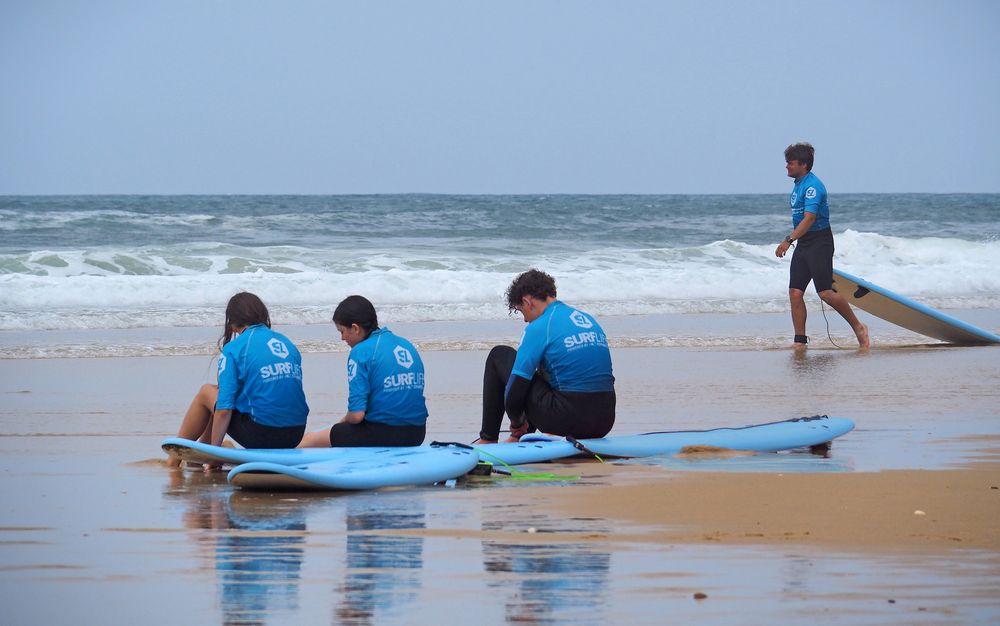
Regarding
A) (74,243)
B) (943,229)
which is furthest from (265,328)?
(943,229)

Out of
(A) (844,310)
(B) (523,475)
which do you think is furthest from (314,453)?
(A) (844,310)

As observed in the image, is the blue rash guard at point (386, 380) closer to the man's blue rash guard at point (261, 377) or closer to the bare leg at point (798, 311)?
the man's blue rash guard at point (261, 377)

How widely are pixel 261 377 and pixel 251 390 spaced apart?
85mm

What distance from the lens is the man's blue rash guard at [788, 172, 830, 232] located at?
9805 millimetres

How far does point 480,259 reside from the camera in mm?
20750

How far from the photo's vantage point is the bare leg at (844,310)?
32.7ft

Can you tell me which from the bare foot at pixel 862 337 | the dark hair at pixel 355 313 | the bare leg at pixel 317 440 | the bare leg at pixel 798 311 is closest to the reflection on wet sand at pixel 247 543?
the bare leg at pixel 317 440

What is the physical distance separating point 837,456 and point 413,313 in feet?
27.0

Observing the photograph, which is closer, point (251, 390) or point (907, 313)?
point (251, 390)

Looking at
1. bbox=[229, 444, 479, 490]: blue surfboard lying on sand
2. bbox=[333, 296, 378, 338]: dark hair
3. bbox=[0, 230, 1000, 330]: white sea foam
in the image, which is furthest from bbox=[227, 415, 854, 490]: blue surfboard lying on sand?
bbox=[0, 230, 1000, 330]: white sea foam

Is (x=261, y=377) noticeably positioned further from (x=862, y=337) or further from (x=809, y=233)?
(x=862, y=337)

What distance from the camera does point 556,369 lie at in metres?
Answer: 5.76

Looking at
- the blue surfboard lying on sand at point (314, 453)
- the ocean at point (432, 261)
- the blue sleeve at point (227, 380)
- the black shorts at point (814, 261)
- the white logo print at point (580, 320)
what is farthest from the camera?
the ocean at point (432, 261)
